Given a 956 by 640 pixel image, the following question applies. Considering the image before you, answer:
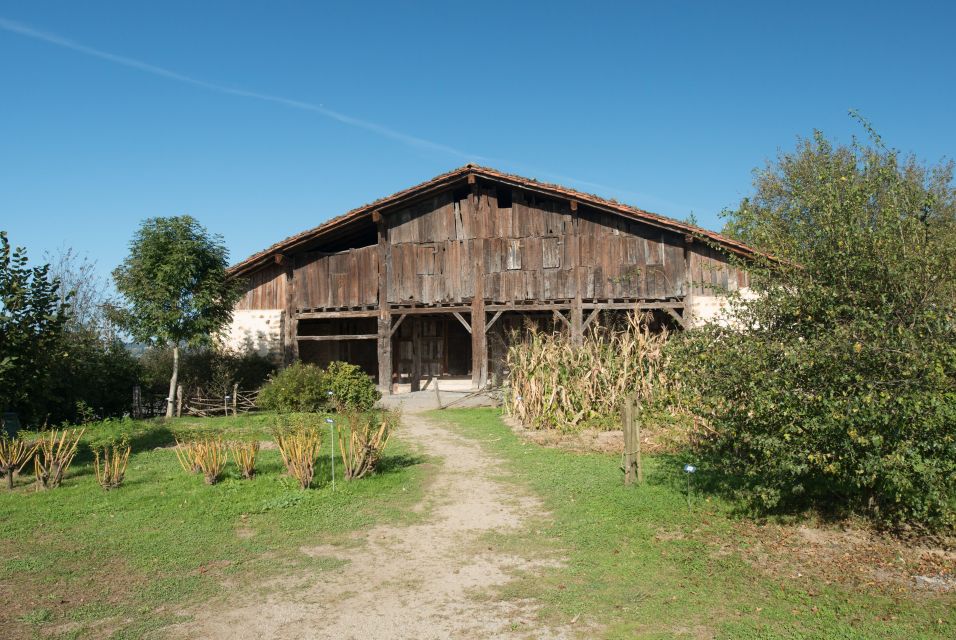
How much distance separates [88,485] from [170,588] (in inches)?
195

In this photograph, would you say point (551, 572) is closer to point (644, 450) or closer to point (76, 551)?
point (76, 551)

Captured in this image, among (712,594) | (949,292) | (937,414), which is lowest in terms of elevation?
(712,594)

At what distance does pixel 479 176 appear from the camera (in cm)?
2058

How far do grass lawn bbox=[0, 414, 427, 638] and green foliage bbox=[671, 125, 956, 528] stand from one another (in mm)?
4121

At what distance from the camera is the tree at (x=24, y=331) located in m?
10.9

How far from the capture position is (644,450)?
1162 cm

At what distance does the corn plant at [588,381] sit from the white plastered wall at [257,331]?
32.4 feet

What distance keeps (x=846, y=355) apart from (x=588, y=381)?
8807 mm

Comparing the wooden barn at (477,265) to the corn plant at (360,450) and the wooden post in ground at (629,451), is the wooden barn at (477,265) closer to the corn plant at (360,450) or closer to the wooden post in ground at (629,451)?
the corn plant at (360,450)

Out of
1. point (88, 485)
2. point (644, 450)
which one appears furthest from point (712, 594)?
point (88, 485)

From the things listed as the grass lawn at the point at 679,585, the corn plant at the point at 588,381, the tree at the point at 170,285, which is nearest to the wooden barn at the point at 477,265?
the tree at the point at 170,285

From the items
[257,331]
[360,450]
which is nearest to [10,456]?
[360,450]

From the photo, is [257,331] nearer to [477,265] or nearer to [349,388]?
[349,388]

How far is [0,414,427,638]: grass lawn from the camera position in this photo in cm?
577
